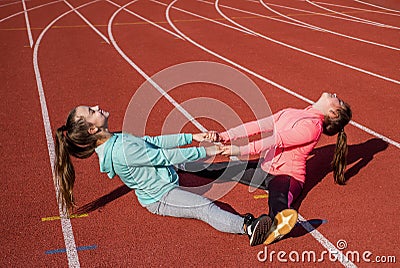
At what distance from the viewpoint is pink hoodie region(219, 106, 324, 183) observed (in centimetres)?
457

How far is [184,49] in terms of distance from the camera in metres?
11.4

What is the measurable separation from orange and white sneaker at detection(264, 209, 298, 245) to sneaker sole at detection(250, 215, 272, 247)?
5 centimetres

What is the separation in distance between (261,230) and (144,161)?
1.06 meters

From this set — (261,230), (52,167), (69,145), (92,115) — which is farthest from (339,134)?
(52,167)

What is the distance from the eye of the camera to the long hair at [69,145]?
13.6 feet

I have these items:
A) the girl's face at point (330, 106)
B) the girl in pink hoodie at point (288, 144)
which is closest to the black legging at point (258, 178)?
the girl in pink hoodie at point (288, 144)

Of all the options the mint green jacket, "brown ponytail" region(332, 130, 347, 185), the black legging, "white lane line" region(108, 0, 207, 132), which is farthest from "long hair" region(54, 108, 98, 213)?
"white lane line" region(108, 0, 207, 132)

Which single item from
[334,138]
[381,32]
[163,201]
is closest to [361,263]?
[163,201]

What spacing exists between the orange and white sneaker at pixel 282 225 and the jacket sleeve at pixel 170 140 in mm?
1044

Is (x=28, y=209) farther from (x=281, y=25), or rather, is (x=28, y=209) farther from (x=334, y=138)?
(x=281, y=25)

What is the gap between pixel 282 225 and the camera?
416 cm

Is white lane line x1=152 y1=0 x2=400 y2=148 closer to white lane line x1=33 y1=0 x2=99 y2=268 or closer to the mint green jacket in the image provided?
the mint green jacket

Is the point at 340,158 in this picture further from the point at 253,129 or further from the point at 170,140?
the point at 170,140

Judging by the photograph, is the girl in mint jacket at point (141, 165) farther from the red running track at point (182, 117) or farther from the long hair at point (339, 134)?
the long hair at point (339, 134)
